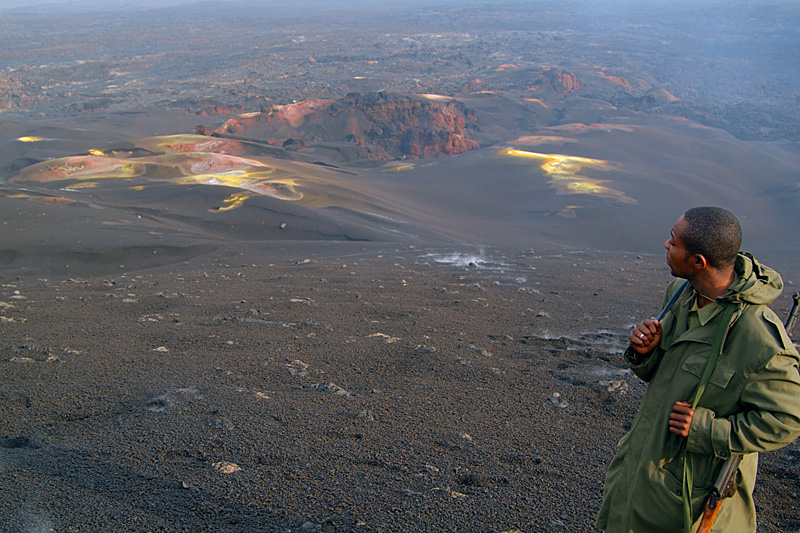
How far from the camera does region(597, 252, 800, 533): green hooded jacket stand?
173cm

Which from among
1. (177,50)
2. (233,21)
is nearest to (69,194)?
(177,50)

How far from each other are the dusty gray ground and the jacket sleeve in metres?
1.30

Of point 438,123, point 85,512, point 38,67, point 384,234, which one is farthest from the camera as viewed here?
point 38,67

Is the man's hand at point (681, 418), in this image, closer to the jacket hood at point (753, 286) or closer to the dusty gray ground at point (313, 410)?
the jacket hood at point (753, 286)

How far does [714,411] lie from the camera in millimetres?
1844

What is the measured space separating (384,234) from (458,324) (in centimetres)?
773

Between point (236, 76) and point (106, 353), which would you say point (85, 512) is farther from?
point (236, 76)

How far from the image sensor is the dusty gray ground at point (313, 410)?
9.50 feet

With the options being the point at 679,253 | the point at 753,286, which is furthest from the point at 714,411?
the point at 679,253

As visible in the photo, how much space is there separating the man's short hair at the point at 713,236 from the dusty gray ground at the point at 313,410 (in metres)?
1.61

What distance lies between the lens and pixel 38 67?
67938 mm

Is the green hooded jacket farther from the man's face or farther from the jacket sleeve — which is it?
the man's face

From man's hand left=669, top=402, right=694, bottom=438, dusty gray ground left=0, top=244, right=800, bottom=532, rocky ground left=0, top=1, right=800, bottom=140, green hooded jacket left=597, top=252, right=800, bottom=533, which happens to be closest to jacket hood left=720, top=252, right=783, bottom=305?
green hooded jacket left=597, top=252, right=800, bottom=533

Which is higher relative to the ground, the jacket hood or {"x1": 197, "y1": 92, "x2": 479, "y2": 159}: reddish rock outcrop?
the jacket hood
